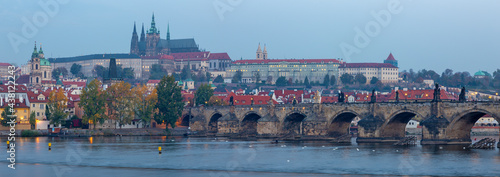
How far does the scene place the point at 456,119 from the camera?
2894 inches

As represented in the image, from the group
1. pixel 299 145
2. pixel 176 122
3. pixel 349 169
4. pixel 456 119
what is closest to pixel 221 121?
pixel 176 122

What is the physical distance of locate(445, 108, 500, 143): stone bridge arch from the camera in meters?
73.0

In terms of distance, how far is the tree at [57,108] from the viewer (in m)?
107

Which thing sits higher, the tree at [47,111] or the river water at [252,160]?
the tree at [47,111]

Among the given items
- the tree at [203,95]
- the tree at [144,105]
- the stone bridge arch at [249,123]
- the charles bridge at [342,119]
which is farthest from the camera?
the tree at [203,95]

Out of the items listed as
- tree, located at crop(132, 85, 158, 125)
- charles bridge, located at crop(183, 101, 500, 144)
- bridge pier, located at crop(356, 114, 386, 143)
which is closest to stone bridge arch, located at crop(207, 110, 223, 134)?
charles bridge, located at crop(183, 101, 500, 144)

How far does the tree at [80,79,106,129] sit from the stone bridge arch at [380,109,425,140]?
1699 inches

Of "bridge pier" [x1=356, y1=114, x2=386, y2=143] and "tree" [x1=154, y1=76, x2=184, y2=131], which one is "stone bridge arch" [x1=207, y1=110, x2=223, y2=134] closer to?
"tree" [x1=154, y1=76, x2=184, y2=131]

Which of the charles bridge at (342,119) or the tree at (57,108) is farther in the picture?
the tree at (57,108)

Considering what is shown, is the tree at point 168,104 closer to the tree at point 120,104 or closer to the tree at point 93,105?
the tree at point 120,104

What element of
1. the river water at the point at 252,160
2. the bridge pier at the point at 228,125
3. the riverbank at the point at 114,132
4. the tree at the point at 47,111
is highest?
the tree at the point at 47,111

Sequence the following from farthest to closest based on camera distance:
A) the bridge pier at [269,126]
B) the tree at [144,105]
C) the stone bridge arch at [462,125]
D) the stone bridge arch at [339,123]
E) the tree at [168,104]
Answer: the tree at [144,105] < the tree at [168,104] < the bridge pier at [269,126] < the stone bridge arch at [339,123] < the stone bridge arch at [462,125]

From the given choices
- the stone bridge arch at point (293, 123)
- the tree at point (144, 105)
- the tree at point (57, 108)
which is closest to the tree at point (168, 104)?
the tree at point (144, 105)

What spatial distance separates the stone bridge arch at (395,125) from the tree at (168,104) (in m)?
37.6
